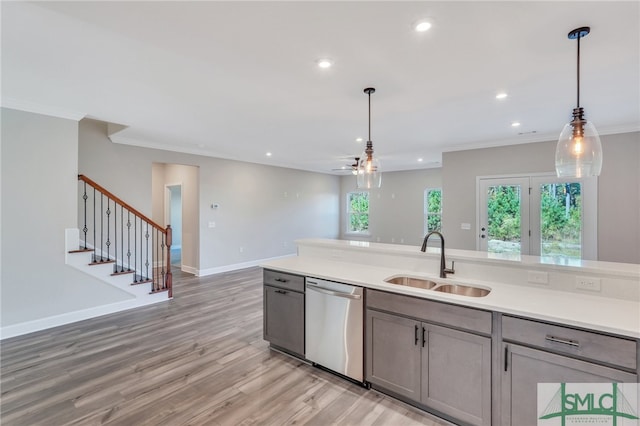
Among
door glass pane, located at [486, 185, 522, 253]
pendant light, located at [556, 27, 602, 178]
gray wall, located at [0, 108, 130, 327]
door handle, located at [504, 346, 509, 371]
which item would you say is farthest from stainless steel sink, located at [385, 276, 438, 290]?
gray wall, located at [0, 108, 130, 327]

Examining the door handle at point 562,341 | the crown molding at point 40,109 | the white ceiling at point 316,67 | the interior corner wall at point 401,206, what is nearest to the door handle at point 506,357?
the door handle at point 562,341

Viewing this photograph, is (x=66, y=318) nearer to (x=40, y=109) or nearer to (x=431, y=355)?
(x=40, y=109)

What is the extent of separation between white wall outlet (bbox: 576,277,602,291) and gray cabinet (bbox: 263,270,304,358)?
7.04ft

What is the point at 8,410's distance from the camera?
226 centimetres

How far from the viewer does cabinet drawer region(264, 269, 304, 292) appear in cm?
292

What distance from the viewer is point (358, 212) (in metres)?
10.7

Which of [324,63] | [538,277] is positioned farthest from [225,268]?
[538,277]

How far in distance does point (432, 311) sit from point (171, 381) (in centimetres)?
230

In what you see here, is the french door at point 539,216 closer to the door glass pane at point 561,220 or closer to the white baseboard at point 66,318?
the door glass pane at point 561,220

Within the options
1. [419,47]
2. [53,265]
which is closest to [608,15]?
[419,47]

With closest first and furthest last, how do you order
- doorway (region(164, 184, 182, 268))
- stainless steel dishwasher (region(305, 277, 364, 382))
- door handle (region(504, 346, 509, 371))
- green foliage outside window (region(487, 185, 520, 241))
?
1. door handle (region(504, 346, 509, 371))
2. stainless steel dishwasher (region(305, 277, 364, 382))
3. green foliage outside window (region(487, 185, 520, 241))
4. doorway (region(164, 184, 182, 268))

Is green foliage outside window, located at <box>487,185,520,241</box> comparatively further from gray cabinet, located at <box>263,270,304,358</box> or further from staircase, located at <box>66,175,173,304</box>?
staircase, located at <box>66,175,173,304</box>

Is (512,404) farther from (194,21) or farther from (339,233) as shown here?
(339,233)

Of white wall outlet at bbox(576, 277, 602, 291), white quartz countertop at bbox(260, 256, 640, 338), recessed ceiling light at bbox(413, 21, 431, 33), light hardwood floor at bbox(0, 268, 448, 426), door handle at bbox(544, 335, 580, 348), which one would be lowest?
light hardwood floor at bbox(0, 268, 448, 426)
